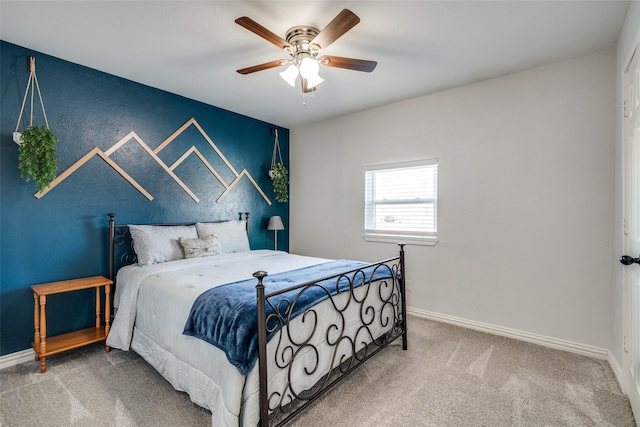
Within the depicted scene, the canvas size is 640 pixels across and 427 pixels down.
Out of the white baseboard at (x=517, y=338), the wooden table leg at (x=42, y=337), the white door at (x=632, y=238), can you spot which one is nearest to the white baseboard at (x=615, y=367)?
the white baseboard at (x=517, y=338)

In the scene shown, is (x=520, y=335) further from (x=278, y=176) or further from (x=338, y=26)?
(x=278, y=176)

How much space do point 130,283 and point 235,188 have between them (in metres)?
1.91

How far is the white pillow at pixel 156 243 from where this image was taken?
2906 mm

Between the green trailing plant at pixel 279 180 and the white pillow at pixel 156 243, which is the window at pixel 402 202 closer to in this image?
the green trailing plant at pixel 279 180

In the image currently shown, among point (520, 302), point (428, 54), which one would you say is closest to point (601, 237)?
point (520, 302)

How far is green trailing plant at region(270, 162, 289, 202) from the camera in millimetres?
4536

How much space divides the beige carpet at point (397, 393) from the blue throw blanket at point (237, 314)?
552mm

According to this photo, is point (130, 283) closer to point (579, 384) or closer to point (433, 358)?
point (433, 358)

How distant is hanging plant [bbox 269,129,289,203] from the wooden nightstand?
8.06 ft

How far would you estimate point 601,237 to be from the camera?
8.44 ft

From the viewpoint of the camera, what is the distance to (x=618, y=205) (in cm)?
232

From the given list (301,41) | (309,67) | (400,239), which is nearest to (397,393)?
(400,239)

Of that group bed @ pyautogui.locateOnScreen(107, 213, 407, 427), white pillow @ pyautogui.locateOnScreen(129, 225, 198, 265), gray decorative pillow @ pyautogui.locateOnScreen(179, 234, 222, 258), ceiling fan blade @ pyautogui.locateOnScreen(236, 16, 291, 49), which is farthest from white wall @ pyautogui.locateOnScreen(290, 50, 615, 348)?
white pillow @ pyautogui.locateOnScreen(129, 225, 198, 265)

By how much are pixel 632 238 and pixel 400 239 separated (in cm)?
210
